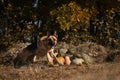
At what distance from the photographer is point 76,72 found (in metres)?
12.3

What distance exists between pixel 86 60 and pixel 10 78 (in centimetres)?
394

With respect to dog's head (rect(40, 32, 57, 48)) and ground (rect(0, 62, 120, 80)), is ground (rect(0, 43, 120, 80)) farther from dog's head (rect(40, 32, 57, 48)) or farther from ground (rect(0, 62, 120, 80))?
dog's head (rect(40, 32, 57, 48))

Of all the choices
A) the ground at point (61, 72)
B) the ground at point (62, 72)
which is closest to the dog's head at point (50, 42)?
the ground at point (61, 72)

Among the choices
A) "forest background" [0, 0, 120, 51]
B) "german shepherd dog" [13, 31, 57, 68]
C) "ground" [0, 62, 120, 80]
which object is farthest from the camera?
"forest background" [0, 0, 120, 51]

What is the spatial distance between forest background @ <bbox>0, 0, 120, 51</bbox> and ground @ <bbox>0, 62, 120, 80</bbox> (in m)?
2.88

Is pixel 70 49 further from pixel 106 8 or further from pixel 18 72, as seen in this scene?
pixel 18 72

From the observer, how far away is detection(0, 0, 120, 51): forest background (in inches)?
631

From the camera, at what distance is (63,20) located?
15.8 m

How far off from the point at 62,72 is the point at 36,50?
98.7 inches

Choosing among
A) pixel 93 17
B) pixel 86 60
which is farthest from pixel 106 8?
pixel 86 60

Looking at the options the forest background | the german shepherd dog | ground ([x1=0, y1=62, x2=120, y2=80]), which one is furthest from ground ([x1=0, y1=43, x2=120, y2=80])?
the forest background

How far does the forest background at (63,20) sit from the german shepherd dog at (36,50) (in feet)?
4.67

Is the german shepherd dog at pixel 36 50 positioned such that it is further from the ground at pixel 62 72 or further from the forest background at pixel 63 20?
the forest background at pixel 63 20

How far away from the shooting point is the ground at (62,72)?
36.9 feet
